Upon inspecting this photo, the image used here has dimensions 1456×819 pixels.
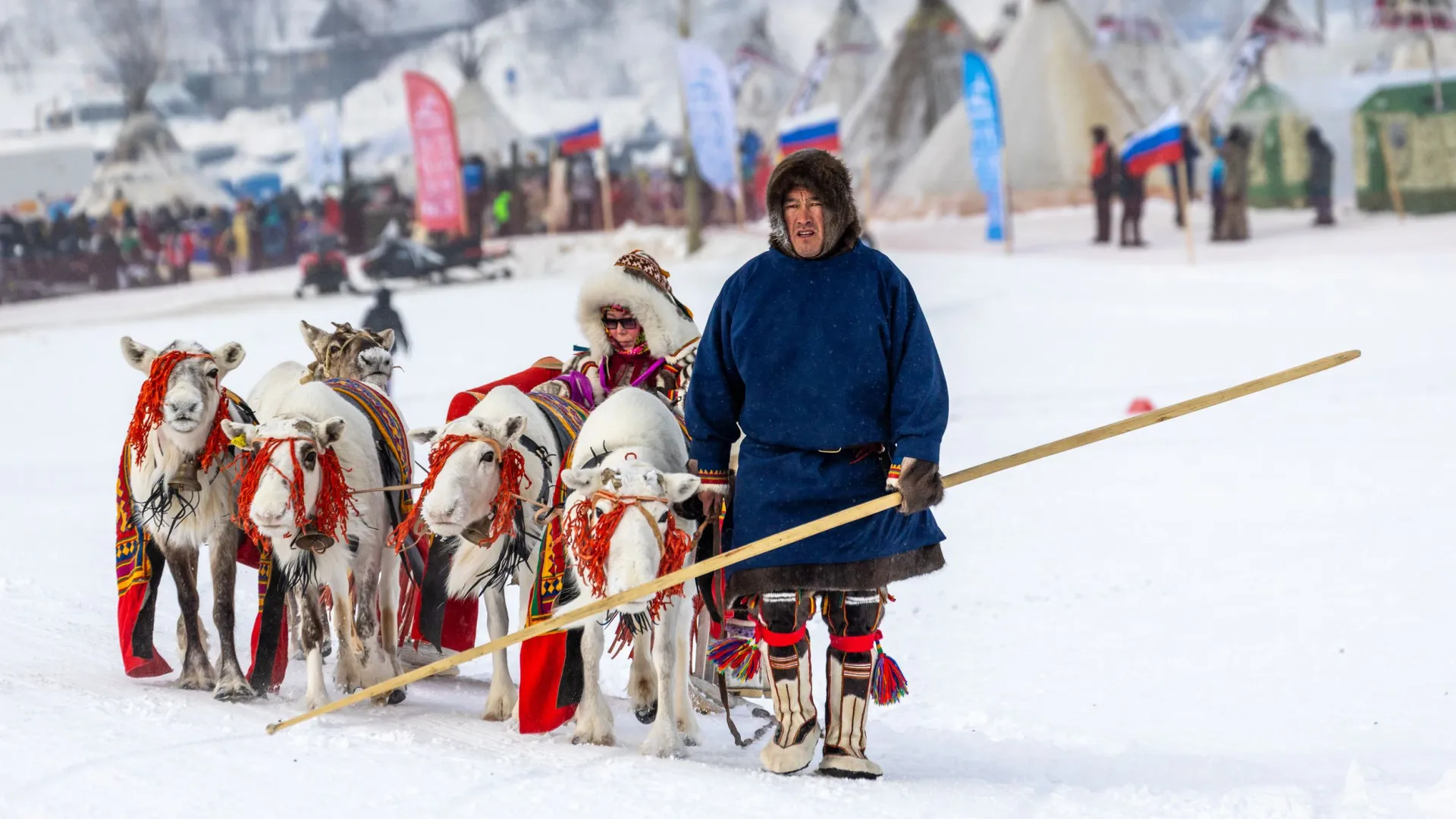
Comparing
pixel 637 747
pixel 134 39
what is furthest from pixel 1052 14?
pixel 637 747

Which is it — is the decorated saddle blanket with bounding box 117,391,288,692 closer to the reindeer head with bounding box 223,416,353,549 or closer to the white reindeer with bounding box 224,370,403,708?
the white reindeer with bounding box 224,370,403,708

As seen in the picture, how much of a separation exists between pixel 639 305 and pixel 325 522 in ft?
3.91

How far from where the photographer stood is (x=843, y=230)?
12.5 feet

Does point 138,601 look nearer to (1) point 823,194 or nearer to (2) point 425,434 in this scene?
(2) point 425,434

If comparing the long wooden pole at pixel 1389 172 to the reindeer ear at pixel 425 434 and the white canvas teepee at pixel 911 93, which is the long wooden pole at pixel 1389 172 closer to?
the white canvas teepee at pixel 911 93

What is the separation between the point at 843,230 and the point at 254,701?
242 centimetres

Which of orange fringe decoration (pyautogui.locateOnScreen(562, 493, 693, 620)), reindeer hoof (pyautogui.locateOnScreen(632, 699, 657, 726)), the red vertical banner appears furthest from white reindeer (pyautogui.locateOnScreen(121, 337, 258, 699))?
the red vertical banner

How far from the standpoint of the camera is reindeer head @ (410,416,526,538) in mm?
4305

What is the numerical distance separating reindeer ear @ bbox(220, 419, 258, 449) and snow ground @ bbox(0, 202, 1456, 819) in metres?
0.80

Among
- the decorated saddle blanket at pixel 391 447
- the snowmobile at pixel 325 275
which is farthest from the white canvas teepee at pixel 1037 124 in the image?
the decorated saddle blanket at pixel 391 447

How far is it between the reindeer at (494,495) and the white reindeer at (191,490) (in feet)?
2.00

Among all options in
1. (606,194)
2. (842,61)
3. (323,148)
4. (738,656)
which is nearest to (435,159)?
(323,148)

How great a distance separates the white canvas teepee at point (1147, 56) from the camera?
1736cm

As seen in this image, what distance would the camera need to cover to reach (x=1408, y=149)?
16422 mm
